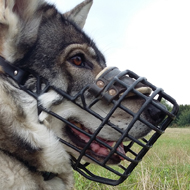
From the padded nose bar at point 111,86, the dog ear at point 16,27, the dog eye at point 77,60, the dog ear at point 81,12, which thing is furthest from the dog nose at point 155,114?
the dog ear at point 81,12

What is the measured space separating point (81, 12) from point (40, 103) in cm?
159

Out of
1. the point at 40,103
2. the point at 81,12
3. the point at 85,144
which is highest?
the point at 81,12

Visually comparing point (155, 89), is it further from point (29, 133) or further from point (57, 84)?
point (29, 133)

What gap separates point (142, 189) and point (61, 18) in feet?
6.66

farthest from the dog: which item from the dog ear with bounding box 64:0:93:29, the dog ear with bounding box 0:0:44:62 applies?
the dog ear with bounding box 64:0:93:29

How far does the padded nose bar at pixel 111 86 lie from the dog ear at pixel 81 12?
1.27 meters

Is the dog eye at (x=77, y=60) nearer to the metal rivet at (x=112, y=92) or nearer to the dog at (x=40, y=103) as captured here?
the dog at (x=40, y=103)

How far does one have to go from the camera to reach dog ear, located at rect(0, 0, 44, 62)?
77.2 inches

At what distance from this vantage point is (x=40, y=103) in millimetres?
1920

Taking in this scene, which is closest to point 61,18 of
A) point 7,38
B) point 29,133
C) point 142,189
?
point 7,38

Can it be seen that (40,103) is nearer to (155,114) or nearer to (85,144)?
(85,144)

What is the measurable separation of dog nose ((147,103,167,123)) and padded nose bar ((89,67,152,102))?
132 mm

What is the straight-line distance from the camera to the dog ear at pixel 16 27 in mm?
1962

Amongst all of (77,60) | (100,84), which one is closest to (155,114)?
(100,84)
